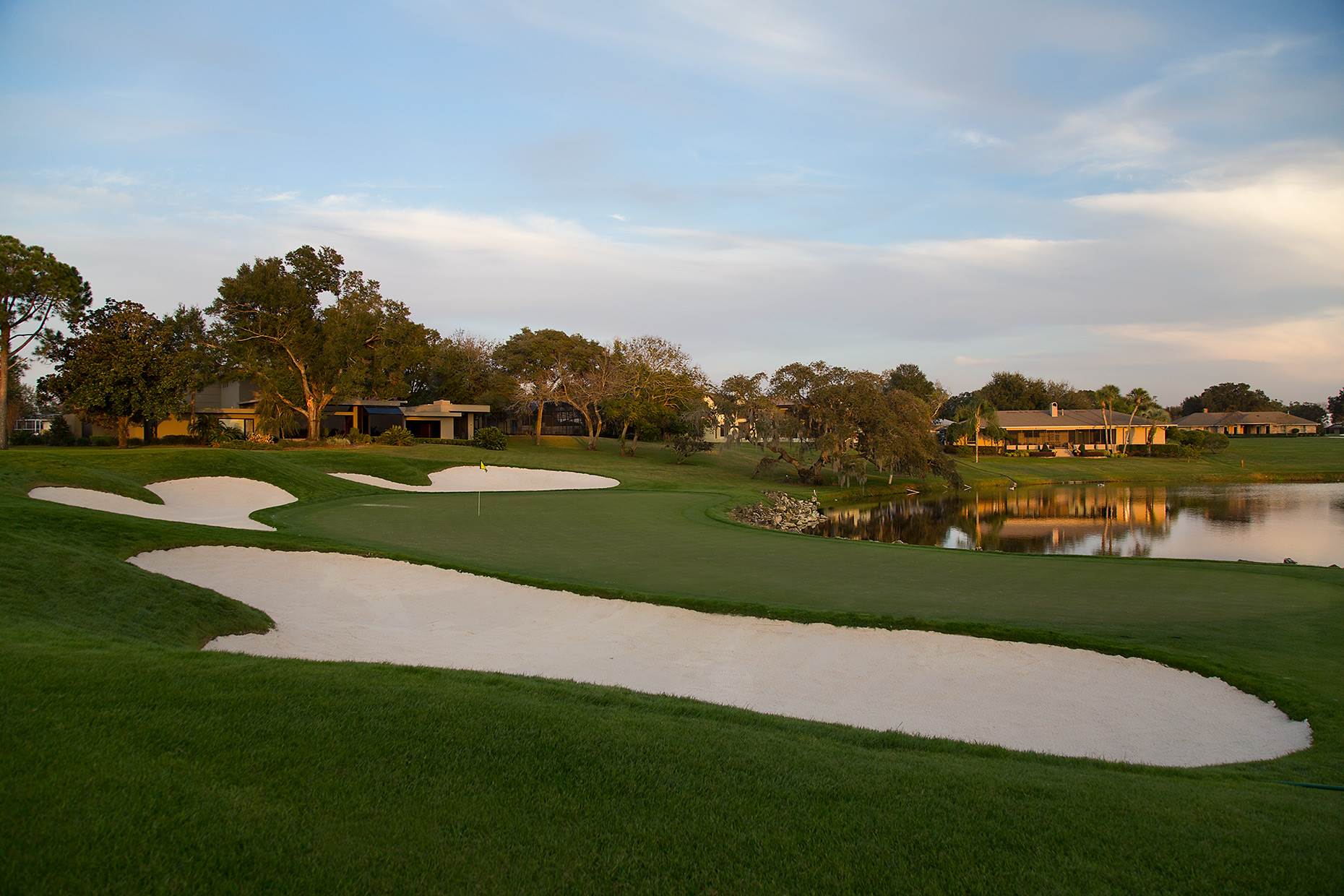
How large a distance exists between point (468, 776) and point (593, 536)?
14498 mm

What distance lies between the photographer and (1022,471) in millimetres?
60250

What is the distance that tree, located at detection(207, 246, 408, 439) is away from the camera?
156ft

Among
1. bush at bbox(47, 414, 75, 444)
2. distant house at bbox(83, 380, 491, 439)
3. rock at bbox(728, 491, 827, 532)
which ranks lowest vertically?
rock at bbox(728, 491, 827, 532)

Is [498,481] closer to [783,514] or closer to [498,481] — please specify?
[498,481]

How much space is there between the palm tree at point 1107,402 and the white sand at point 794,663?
75.6m

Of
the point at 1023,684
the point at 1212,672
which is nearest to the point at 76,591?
the point at 1023,684

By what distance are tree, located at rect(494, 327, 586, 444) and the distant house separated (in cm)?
347

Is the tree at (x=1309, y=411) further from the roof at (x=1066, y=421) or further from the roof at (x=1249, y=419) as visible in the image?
the roof at (x=1066, y=421)

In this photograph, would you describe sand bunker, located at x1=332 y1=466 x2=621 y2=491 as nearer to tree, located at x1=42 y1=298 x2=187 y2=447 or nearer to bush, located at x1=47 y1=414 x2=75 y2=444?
tree, located at x1=42 y1=298 x2=187 y2=447

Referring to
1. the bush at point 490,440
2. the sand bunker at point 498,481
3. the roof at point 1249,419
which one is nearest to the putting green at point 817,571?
the sand bunker at point 498,481

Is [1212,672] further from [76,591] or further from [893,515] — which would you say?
[893,515]

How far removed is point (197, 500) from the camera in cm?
2331

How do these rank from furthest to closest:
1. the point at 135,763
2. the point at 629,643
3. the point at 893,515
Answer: the point at 893,515
the point at 629,643
the point at 135,763

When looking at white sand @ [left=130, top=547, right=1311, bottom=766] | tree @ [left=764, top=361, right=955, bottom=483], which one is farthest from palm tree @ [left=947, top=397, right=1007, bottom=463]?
white sand @ [left=130, top=547, right=1311, bottom=766]
